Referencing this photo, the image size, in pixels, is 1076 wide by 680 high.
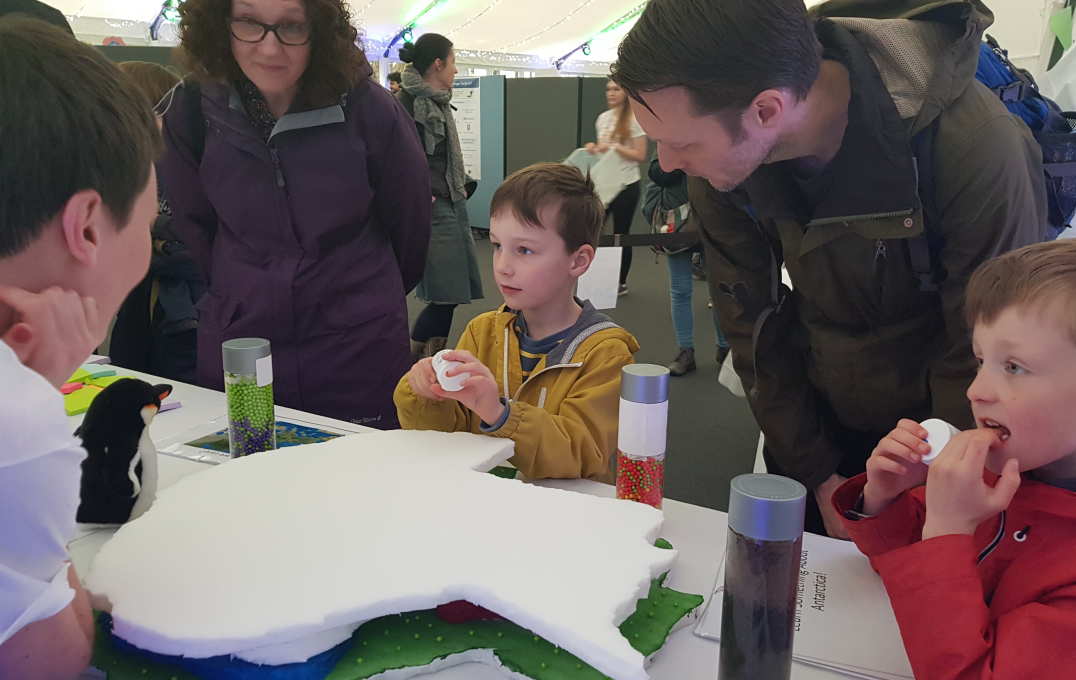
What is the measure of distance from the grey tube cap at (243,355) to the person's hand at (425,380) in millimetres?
211

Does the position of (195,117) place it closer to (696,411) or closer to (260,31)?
(260,31)

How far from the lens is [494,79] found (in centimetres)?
725

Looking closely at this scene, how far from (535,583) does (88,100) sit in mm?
548

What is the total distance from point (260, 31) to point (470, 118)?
241 inches

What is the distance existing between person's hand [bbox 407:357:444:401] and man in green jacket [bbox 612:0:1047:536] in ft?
1.49

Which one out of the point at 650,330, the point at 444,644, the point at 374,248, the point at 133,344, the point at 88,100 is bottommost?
the point at 650,330

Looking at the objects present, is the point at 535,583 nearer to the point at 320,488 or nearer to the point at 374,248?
the point at 320,488

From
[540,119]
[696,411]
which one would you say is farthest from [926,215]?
[540,119]

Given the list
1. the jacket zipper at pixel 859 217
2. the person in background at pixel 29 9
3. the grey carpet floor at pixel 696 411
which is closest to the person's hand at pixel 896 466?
the jacket zipper at pixel 859 217

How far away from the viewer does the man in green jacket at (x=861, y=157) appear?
1.08 m

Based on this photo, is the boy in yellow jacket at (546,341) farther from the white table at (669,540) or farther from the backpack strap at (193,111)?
the backpack strap at (193,111)

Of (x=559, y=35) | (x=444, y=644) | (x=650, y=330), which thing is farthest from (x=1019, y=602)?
(x=559, y=35)

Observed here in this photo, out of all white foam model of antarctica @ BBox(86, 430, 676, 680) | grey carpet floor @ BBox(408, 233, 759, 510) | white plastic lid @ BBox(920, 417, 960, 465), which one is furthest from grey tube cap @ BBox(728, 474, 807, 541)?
grey carpet floor @ BBox(408, 233, 759, 510)

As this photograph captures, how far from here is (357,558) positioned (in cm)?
80
